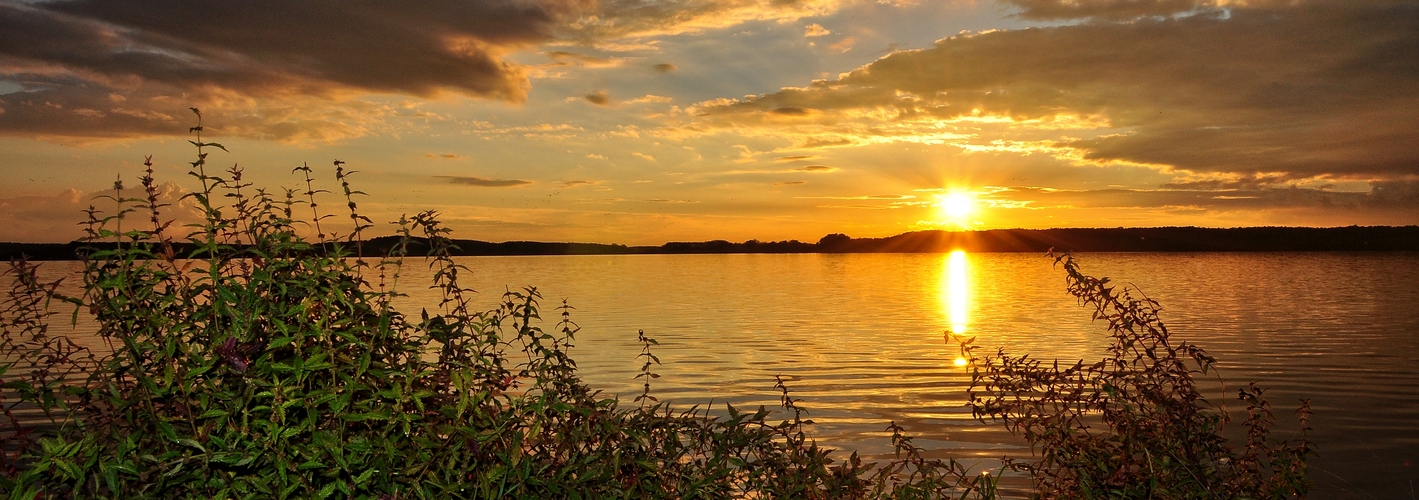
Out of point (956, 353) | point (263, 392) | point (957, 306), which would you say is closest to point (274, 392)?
point (263, 392)

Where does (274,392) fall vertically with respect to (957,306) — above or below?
above

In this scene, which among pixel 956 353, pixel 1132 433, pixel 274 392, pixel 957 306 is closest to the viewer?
pixel 274 392

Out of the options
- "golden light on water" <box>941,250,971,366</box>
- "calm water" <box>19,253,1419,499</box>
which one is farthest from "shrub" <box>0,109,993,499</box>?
"golden light on water" <box>941,250,971,366</box>

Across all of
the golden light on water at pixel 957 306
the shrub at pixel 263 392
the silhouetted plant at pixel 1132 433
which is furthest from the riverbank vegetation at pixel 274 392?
the golden light on water at pixel 957 306

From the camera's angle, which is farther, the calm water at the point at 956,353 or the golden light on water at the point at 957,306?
the golden light on water at the point at 957,306

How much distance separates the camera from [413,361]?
4242 mm

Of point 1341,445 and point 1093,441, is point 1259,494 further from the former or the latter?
point 1341,445

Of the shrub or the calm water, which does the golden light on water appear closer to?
the calm water

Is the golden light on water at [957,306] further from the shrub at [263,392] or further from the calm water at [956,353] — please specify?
the shrub at [263,392]

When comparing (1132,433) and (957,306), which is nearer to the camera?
(1132,433)

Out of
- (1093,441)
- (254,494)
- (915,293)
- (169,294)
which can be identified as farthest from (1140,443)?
(915,293)

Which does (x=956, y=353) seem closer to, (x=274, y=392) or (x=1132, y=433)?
(x=1132, y=433)

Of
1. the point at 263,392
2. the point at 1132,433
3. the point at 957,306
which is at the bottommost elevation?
the point at 957,306

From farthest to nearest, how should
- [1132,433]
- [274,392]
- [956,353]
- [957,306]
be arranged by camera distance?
[957,306]
[956,353]
[1132,433]
[274,392]
